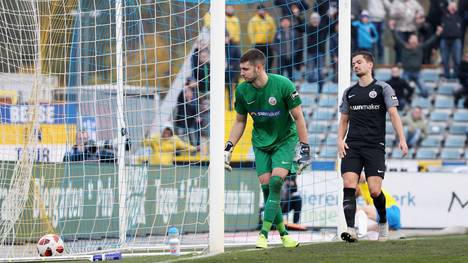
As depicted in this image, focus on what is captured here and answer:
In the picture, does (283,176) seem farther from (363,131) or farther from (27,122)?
(27,122)

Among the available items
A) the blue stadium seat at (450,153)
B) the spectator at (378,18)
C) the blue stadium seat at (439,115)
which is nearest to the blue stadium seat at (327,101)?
the spectator at (378,18)

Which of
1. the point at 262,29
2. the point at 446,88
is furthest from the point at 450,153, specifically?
the point at 262,29

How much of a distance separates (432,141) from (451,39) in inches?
108

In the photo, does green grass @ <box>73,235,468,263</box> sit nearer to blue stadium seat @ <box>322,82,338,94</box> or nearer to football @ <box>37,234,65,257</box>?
football @ <box>37,234,65,257</box>

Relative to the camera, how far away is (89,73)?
13312 mm

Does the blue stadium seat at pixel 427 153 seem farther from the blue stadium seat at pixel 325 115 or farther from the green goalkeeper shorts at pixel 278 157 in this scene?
the green goalkeeper shorts at pixel 278 157

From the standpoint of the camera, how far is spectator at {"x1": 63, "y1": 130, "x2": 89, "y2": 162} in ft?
43.7

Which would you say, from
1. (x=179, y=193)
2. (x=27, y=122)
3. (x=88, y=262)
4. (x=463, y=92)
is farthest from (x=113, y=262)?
(x=463, y=92)

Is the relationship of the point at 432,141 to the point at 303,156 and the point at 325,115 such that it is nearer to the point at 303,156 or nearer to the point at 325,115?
the point at 325,115

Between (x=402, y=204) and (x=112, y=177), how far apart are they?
7.38m

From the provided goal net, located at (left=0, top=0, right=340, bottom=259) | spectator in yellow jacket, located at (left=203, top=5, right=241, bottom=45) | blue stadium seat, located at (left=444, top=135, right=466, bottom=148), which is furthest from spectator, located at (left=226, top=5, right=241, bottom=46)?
blue stadium seat, located at (left=444, top=135, right=466, bottom=148)

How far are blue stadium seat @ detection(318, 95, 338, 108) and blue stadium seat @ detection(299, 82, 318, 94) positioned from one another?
33 cm


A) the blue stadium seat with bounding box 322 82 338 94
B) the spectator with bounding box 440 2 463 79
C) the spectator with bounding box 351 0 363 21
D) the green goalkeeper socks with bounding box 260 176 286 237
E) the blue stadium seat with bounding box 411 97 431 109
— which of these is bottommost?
the green goalkeeper socks with bounding box 260 176 286 237

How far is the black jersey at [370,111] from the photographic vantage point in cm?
1096
